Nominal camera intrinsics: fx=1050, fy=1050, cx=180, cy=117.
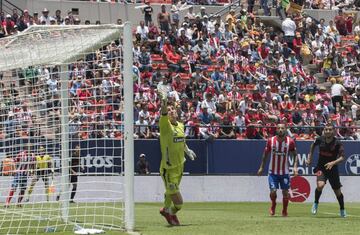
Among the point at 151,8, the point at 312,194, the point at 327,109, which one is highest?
the point at 151,8

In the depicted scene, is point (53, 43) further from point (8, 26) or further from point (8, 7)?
point (8, 7)

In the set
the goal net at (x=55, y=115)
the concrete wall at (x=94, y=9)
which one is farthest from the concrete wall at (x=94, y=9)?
the goal net at (x=55, y=115)

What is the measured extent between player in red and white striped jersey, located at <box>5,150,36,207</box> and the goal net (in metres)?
0.02

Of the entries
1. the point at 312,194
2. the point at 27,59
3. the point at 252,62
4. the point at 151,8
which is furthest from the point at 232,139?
the point at 27,59

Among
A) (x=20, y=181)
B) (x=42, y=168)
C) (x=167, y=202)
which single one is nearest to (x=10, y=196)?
(x=20, y=181)

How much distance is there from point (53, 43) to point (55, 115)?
214 cm

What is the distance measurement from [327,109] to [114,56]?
19915mm

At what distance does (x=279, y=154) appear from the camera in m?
24.0

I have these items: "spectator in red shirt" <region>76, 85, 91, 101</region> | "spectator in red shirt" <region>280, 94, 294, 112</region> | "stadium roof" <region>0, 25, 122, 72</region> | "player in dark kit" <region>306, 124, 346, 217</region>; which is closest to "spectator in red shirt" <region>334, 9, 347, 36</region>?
"spectator in red shirt" <region>280, 94, 294, 112</region>

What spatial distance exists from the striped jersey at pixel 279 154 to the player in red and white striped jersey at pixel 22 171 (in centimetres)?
542

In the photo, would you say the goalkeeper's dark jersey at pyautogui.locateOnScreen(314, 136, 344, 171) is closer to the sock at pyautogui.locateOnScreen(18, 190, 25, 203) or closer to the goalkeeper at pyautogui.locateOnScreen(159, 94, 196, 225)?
the goalkeeper at pyautogui.locateOnScreen(159, 94, 196, 225)

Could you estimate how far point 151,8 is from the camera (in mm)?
44281

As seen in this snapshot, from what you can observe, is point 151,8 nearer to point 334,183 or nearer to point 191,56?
point 191,56

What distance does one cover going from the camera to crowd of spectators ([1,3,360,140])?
36.7m
